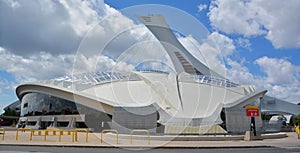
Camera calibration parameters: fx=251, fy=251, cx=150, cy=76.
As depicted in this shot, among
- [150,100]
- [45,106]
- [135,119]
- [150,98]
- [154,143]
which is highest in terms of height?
[150,98]

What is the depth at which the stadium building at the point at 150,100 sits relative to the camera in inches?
870

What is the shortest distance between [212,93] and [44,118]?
25200 millimetres

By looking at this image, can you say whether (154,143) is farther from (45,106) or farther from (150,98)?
(45,106)

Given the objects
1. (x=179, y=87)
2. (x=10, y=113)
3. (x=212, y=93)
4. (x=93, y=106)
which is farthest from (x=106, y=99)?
(x=10, y=113)

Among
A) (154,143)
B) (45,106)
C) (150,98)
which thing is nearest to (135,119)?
(150,98)

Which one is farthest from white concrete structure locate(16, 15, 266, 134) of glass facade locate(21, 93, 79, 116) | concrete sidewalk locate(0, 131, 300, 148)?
concrete sidewalk locate(0, 131, 300, 148)

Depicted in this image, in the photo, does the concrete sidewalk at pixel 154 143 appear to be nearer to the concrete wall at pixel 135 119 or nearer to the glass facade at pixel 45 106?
the concrete wall at pixel 135 119

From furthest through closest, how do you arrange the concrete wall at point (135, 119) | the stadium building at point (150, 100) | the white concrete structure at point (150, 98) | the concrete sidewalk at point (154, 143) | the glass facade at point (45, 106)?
the glass facade at point (45, 106), the white concrete structure at point (150, 98), the stadium building at point (150, 100), the concrete wall at point (135, 119), the concrete sidewalk at point (154, 143)

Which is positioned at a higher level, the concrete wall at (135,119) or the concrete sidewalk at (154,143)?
the concrete wall at (135,119)

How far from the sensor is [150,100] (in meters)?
24.4

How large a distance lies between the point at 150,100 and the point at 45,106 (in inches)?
862

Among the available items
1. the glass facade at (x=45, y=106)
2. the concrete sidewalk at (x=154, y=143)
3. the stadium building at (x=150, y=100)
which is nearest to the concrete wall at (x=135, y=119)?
the stadium building at (x=150, y=100)

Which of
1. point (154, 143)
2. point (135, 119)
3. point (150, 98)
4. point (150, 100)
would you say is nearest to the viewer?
point (154, 143)

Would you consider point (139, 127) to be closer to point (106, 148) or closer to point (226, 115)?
point (226, 115)
